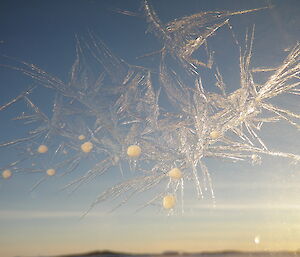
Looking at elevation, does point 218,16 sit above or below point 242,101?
above

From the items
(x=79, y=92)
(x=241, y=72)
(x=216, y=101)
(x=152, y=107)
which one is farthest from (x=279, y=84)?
(x=79, y=92)

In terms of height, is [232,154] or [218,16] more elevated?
[218,16]

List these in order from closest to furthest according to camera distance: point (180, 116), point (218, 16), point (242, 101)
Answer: point (218, 16) → point (242, 101) → point (180, 116)

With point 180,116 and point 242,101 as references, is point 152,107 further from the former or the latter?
point 242,101

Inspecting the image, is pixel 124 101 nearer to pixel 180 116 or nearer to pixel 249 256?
pixel 180 116

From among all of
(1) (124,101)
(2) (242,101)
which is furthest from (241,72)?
(1) (124,101)

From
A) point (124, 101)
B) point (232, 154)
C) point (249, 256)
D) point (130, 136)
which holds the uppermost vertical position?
point (124, 101)

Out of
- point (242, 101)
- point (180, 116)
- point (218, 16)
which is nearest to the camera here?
point (218, 16)

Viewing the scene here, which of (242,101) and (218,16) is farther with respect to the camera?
(242,101)
